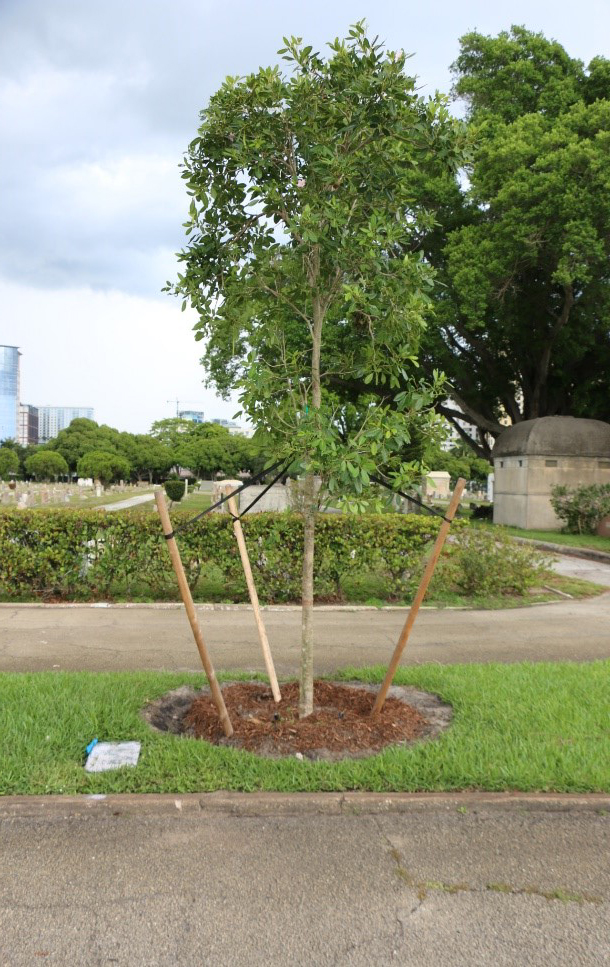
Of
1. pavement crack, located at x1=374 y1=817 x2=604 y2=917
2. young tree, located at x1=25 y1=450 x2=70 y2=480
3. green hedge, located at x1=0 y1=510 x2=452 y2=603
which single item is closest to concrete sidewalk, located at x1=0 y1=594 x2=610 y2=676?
green hedge, located at x1=0 y1=510 x2=452 y2=603

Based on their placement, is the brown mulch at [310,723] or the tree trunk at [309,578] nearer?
the brown mulch at [310,723]

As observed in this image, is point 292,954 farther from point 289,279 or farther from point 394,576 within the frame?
point 394,576

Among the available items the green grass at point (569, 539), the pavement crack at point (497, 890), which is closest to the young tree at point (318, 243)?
the pavement crack at point (497, 890)

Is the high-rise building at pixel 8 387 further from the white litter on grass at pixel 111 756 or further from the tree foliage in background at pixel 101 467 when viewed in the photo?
the white litter on grass at pixel 111 756

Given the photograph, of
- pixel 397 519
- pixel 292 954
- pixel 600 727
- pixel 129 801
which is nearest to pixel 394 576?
pixel 397 519

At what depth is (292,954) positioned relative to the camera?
8.40 ft

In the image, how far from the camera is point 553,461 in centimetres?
2216

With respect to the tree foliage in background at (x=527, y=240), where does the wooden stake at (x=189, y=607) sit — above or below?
below

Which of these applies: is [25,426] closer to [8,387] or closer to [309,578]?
[8,387]

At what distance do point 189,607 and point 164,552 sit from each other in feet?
15.8

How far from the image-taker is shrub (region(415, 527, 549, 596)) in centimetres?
960

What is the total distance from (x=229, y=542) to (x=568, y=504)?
14816 millimetres

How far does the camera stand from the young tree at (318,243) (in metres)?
4.19

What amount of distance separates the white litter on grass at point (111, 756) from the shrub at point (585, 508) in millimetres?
18352
